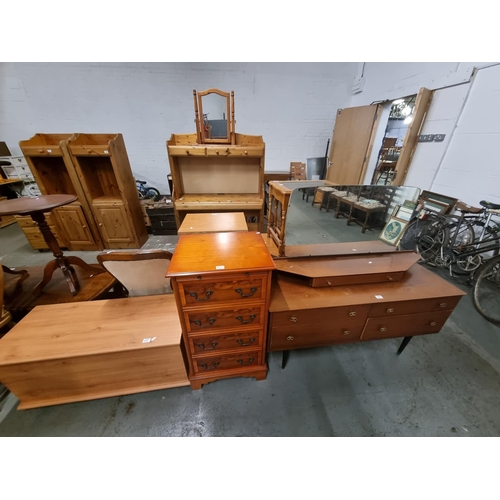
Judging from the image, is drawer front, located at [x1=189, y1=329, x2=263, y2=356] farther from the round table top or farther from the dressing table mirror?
the round table top

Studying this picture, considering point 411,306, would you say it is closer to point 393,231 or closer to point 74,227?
point 393,231

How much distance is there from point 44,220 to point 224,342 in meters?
1.99

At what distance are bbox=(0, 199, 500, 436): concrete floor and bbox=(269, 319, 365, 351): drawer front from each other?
357 mm

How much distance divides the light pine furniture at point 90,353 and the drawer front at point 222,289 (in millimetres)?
397

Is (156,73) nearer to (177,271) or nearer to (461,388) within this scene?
(177,271)

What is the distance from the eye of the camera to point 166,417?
1.35 m

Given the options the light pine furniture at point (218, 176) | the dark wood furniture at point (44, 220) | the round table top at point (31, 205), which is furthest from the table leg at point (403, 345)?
the round table top at point (31, 205)

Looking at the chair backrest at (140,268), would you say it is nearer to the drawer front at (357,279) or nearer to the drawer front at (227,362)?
the drawer front at (227,362)

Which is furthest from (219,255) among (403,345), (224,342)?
(403,345)

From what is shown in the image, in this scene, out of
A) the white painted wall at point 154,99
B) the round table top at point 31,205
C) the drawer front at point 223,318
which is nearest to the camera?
the drawer front at point 223,318

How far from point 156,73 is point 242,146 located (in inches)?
120

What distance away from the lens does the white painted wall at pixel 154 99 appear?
12.8 feet

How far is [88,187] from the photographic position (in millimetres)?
2990

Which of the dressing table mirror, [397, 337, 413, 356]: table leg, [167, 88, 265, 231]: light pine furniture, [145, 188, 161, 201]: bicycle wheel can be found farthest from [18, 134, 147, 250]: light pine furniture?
[397, 337, 413, 356]: table leg
